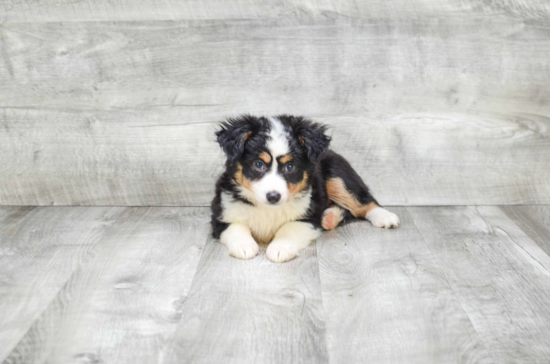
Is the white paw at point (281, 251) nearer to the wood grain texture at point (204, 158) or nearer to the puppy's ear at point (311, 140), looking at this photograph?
the puppy's ear at point (311, 140)

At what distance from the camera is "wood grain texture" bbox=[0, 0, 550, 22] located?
3174 millimetres

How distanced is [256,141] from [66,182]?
164 centimetres

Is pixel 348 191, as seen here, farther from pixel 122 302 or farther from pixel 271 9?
pixel 122 302

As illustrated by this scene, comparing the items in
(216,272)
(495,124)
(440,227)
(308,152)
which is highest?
(308,152)

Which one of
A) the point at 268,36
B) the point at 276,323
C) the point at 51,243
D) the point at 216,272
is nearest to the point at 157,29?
the point at 268,36

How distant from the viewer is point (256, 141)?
251 centimetres

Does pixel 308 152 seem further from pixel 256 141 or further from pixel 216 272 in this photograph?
pixel 216 272

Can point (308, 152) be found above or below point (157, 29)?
below

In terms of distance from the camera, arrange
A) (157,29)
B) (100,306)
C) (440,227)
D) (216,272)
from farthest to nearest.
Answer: (157,29) < (440,227) < (216,272) < (100,306)

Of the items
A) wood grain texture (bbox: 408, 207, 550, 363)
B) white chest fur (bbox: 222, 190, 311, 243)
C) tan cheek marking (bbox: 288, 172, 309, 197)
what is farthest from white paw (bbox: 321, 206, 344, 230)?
wood grain texture (bbox: 408, 207, 550, 363)

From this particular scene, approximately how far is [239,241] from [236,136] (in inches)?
Answer: 20.3

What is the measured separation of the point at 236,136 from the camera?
2.48 m

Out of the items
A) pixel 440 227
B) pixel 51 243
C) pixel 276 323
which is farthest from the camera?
pixel 440 227

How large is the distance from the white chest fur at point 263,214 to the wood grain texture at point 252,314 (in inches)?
8.9
